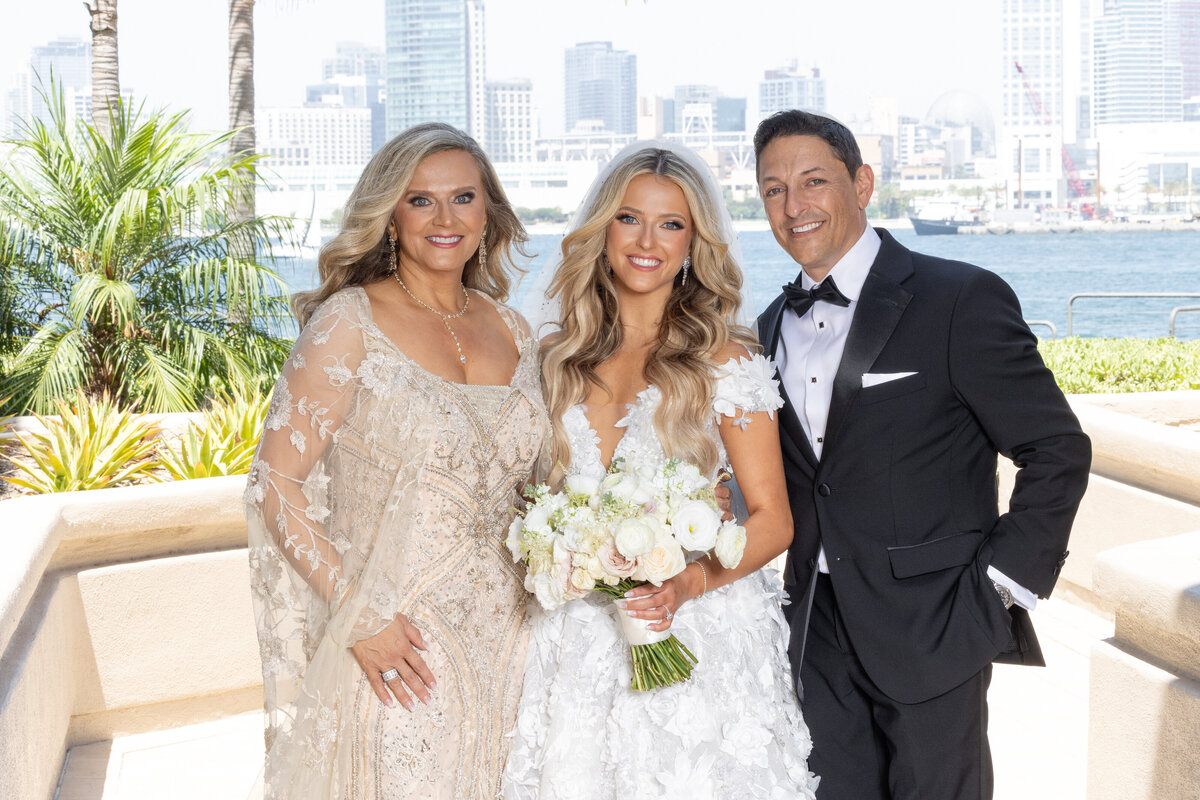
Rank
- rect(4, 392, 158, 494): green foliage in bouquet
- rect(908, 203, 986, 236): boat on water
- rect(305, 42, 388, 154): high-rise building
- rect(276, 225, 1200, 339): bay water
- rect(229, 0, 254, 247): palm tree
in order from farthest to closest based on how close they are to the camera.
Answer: rect(305, 42, 388, 154): high-rise building < rect(908, 203, 986, 236): boat on water < rect(276, 225, 1200, 339): bay water < rect(229, 0, 254, 247): palm tree < rect(4, 392, 158, 494): green foliage in bouquet

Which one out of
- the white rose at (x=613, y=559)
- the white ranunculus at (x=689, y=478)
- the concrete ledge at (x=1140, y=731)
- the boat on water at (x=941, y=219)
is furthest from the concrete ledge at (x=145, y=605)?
the boat on water at (x=941, y=219)

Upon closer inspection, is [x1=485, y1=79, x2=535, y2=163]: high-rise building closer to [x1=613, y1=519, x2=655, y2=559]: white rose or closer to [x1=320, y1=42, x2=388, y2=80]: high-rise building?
[x1=320, y1=42, x2=388, y2=80]: high-rise building

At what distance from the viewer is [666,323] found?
344 centimetres

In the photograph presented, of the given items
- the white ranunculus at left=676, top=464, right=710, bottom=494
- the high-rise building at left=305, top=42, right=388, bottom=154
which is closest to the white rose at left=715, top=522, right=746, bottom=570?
the white ranunculus at left=676, top=464, right=710, bottom=494

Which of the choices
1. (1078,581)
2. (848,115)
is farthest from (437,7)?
(1078,581)

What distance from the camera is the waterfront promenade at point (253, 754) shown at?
457 cm

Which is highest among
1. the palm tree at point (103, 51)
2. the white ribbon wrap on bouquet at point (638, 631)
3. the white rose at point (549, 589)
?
the palm tree at point (103, 51)

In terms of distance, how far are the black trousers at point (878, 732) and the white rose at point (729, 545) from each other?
53 centimetres

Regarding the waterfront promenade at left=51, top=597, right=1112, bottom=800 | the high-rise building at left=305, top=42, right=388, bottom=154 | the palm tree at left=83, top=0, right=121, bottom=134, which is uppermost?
the high-rise building at left=305, top=42, right=388, bottom=154

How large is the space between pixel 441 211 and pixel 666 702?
148 cm

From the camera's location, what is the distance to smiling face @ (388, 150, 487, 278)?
329cm

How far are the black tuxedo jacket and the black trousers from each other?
0.24 ft

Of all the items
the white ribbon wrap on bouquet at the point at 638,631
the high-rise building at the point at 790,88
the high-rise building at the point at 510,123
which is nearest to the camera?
the white ribbon wrap on bouquet at the point at 638,631

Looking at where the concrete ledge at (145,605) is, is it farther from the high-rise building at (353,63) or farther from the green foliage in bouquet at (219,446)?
the high-rise building at (353,63)
